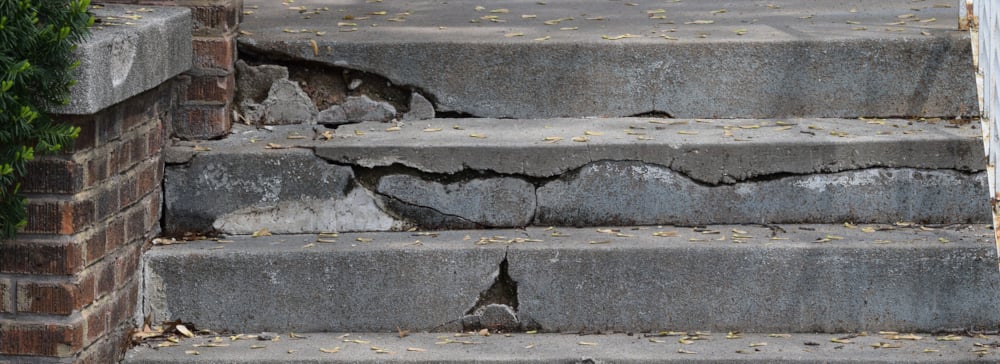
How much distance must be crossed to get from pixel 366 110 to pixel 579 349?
1118 mm

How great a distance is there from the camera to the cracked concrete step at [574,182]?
125 inches

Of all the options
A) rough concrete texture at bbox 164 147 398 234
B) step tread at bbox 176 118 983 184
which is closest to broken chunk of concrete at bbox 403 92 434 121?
step tread at bbox 176 118 983 184

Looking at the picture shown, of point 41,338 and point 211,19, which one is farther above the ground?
point 211,19

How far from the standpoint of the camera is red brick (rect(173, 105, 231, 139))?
332 centimetres

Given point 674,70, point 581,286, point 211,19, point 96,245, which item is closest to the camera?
point 96,245

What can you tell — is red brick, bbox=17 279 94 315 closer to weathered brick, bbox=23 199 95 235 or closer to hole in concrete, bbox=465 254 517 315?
weathered brick, bbox=23 199 95 235

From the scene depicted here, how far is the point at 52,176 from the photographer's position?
8.40 feet

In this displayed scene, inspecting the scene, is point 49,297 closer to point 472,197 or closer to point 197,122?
point 197,122

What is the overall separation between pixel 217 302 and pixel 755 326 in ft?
4.74

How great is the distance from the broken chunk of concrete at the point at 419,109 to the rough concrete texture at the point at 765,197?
0.55 m

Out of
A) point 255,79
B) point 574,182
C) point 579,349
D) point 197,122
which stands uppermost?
point 255,79

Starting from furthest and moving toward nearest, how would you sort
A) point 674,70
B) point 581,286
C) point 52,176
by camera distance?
1. point 674,70
2. point 581,286
3. point 52,176

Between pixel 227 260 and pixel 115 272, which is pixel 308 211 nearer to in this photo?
pixel 227 260

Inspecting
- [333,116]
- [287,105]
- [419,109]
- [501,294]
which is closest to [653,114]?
[419,109]
